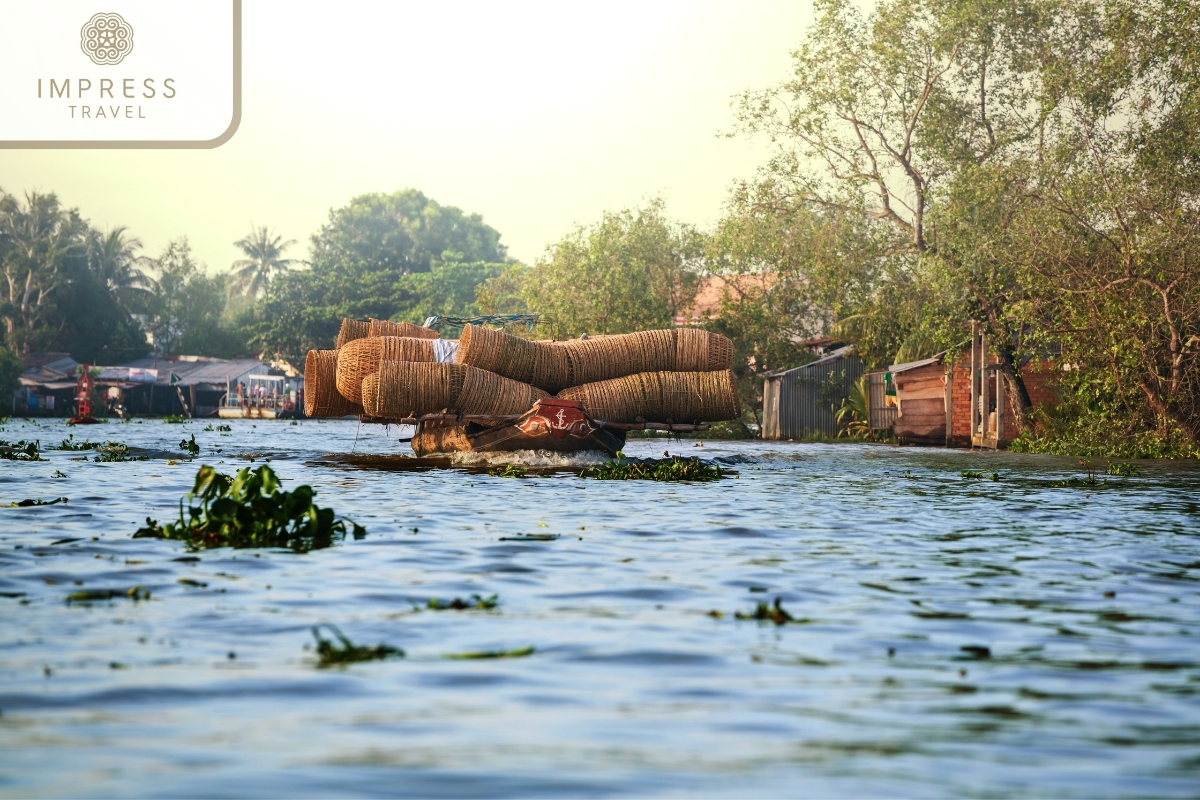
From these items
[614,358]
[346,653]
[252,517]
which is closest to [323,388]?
[614,358]

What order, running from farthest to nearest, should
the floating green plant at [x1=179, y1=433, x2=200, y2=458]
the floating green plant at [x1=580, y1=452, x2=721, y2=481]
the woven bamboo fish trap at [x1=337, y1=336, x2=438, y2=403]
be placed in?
the floating green plant at [x1=179, y1=433, x2=200, y2=458] → the woven bamboo fish trap at [x1=337, y1=336, x2=438, y2=403] → the floating green plant at [x1=580, y1=452, x2=721, y2=481]

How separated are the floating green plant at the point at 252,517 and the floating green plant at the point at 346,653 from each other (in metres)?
3.74

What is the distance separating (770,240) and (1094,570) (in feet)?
89.4

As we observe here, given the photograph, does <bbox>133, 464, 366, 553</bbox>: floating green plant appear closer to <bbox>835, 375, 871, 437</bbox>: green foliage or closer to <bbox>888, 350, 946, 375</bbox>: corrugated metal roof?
<bbox>888, 350, 946, 375</bbox>: corrugated metal roof

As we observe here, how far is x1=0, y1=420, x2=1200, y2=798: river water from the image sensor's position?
141 inches

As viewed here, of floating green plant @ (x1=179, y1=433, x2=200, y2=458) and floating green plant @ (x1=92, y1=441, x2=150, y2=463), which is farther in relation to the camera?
floating green plant @ (x1=179, y1=433, x2=200, y2=458)

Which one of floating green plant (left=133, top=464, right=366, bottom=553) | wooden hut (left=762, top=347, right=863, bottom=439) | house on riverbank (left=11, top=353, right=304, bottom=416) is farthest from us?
house on riverbank (left=11, top=353, right=304, bottom=416)

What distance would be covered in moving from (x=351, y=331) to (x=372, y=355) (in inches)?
173

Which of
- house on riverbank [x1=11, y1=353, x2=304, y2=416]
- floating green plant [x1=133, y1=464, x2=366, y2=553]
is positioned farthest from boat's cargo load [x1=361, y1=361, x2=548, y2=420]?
house on riverbank [x1=11, y1=353, x2=304, y2=416]

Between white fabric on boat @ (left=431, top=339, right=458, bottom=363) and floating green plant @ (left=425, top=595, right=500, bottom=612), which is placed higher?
white fabric on boat @ (left=431, top=339, right=458, bottom=363)

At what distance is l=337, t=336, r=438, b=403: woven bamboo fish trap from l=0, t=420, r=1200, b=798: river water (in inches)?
441

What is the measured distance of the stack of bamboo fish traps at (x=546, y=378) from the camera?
20.9 m

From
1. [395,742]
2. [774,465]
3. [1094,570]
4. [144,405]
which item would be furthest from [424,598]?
[144,405]

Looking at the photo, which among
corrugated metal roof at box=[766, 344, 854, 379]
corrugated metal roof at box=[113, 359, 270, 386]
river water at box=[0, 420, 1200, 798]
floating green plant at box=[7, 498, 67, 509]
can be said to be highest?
corrugated metal roof at box=[113, 359, 270, 386]
